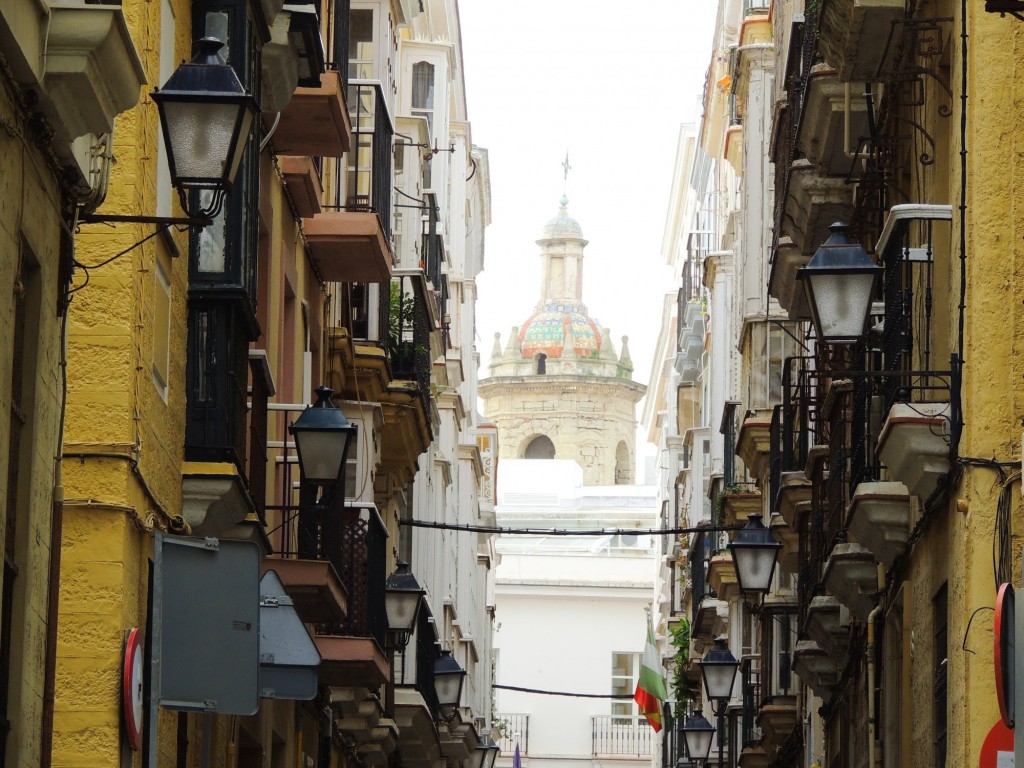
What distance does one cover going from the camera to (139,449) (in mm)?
11125

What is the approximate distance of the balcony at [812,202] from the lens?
1731 cm

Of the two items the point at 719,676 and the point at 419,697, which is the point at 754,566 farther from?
the point at 419,697

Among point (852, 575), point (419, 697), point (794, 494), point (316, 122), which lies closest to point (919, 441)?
point (852, 575)

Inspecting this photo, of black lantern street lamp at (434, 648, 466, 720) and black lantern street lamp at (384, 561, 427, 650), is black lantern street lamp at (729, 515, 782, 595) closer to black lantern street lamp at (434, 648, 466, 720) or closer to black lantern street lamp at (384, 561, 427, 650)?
black lantern street lamp at (384, 561, 427, 650)

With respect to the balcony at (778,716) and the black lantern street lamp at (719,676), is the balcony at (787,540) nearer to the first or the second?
the black lantern street lamp at (719,676)

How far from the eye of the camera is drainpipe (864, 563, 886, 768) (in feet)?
51.5

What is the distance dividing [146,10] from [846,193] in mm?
7019

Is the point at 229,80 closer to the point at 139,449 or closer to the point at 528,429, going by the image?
the point at 139,449

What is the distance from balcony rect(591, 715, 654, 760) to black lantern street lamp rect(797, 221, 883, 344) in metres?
62.2

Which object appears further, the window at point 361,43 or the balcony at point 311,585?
the window at point 361,43

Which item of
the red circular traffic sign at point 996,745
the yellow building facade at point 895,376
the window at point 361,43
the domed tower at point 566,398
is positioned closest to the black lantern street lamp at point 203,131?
the yellow building facade at point 895,376

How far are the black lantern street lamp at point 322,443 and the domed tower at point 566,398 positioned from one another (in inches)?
3609

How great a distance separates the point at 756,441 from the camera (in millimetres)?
25734

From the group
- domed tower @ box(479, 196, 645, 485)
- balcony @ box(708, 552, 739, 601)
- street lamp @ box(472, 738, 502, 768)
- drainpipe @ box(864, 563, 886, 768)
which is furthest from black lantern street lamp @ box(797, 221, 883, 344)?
domed tower @ box(479, 196, 645, 485)
